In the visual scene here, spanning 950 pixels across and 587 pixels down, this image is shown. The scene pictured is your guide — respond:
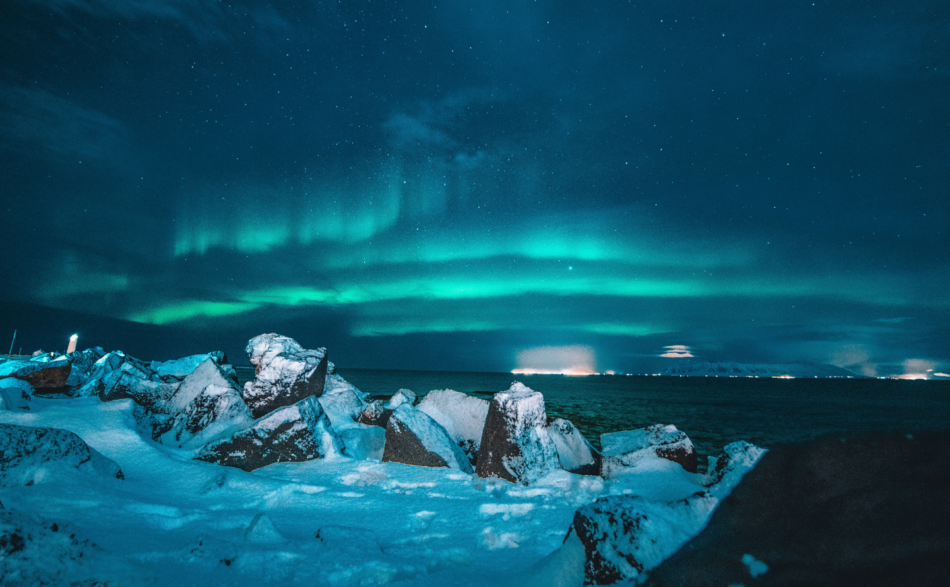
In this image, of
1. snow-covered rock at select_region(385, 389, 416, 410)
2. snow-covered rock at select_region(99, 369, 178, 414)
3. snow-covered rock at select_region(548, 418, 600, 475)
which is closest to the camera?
snow-covered rock at select_region(548, 418, 600, 475)

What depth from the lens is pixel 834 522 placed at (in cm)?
196

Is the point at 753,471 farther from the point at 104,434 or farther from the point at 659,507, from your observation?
the point at 104,434

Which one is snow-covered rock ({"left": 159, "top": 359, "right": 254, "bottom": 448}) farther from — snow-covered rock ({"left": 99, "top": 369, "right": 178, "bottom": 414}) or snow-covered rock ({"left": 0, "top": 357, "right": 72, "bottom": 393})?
snow-covered rock ({"left": 0, "top": 357, "right": 72, "bottom": 393})

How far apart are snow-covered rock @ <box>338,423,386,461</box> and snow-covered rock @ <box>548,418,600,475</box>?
2.77 meters

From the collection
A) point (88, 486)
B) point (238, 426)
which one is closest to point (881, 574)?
point (88, 486)

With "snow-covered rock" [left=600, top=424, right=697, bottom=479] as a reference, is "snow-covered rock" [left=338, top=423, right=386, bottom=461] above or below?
below

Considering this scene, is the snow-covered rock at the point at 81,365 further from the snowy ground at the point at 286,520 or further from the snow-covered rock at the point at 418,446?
the snow-covered rock at the point at 418,446

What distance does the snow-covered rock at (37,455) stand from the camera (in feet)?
11.2

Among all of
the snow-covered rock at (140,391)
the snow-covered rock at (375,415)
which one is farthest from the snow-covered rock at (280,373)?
the snow-covered rock at (140,391)

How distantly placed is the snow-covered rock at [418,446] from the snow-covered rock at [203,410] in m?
2.31

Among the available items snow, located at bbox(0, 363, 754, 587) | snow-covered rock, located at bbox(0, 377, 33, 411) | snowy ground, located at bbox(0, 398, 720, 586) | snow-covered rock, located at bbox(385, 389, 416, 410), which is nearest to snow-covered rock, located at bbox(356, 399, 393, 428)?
snow-covered rock, located at bbox(385, 389, 416, 410)

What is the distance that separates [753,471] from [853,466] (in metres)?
0.49

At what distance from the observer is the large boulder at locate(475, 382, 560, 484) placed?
5281 millimetres

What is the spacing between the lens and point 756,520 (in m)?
2.21
